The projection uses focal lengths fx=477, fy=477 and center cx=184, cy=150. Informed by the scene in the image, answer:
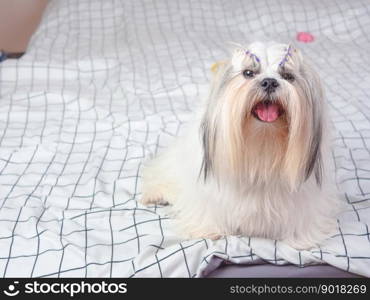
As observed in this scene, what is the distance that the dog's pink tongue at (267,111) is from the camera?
49.6 inches

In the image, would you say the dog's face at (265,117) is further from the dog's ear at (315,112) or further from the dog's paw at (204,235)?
the dog's paw at (204,235)

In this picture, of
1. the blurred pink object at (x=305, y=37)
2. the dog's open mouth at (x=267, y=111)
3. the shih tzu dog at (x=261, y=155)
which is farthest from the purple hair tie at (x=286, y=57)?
the blurred pink object at (x=305, y=37)

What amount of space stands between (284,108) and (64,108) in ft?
5.00

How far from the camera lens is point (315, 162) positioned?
53.3 inches

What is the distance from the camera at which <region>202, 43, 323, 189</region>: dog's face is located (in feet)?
4.08

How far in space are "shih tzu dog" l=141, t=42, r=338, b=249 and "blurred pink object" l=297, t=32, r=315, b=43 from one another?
1.87 metres

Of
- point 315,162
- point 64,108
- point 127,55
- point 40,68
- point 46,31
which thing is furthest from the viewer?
point 46,31

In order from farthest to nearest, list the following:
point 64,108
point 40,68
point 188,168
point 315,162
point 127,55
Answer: point 127,55, point 40,68, point 64,108, point 188,168, point 315,162

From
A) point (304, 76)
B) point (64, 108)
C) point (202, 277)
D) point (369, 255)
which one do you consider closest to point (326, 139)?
point (304, 76)

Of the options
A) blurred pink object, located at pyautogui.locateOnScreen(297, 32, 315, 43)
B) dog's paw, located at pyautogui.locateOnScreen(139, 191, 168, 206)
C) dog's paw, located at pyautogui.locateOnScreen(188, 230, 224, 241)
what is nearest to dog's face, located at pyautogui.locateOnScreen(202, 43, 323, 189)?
dog's paw, located at pyautogui.locateOnScreen(188, 230, 224, 241)

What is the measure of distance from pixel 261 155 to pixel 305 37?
2.15 meters

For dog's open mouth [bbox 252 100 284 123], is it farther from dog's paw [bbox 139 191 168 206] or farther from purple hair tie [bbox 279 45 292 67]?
dog's paw [bbox 139 191 168 206]

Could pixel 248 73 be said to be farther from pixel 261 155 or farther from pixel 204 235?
pixel 204 235

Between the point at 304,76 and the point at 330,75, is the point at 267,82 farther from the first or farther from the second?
A: the point at 330,75
